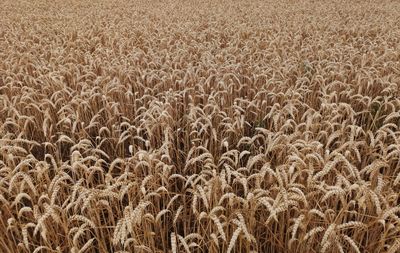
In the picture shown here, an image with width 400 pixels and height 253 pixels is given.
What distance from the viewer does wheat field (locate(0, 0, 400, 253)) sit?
75.7 inches

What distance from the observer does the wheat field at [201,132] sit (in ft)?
6.31

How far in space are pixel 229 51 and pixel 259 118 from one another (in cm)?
226

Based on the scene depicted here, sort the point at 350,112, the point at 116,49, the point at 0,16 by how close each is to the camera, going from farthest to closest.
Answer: the point at 0,16
the point at 116,49
the point at 350,112

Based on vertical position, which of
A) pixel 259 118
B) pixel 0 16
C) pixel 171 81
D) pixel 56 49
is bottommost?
pixel 259 118

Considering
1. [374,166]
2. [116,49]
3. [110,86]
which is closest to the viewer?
[374,166]

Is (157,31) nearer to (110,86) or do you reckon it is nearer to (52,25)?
(52,25)

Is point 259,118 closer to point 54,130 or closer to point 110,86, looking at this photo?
point 110,86

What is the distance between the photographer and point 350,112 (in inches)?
129

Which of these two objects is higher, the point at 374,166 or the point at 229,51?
the point at 229,51

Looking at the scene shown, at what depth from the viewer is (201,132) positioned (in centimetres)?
322

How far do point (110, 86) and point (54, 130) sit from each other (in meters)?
0.75

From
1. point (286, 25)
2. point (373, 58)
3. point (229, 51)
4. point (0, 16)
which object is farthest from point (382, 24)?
point (0, 16)

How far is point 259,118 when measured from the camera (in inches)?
143

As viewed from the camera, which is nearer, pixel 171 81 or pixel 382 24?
pixel 171 81
